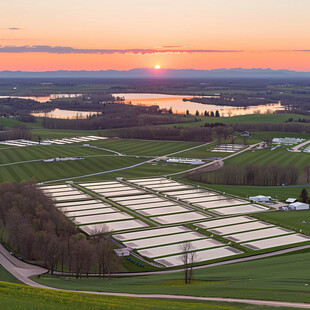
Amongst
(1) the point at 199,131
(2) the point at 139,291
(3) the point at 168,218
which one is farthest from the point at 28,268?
(1) the point at 199,131

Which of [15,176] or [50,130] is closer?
[15,176]

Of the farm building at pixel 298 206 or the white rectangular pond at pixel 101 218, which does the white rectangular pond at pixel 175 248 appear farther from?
the farm building at pixel 298 206

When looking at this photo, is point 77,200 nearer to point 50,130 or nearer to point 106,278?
point 106,278

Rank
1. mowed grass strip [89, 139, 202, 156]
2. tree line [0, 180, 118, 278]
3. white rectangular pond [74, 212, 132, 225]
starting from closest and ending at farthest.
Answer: tree line [0, 180, 118, 278], white rectangular pond [74, 212, 132, 225], mowed grass strip [89, 139, 202, 156]

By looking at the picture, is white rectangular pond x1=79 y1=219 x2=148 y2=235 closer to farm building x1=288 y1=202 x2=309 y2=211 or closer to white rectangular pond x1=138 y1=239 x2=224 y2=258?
white rectangular pond x1=138 y1=239 x2=224 y2=258

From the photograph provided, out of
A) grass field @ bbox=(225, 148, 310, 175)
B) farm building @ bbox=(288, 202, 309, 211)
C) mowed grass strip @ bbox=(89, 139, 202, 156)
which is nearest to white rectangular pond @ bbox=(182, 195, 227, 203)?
farm building @ bbox=(288, 202, 309, 211)

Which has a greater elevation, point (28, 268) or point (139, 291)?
point (139, 291)

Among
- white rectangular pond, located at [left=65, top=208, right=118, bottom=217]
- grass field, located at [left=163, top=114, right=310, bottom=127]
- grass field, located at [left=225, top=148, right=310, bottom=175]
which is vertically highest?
grass field, located at [left=163, top=114, right=310, bottom=127]
